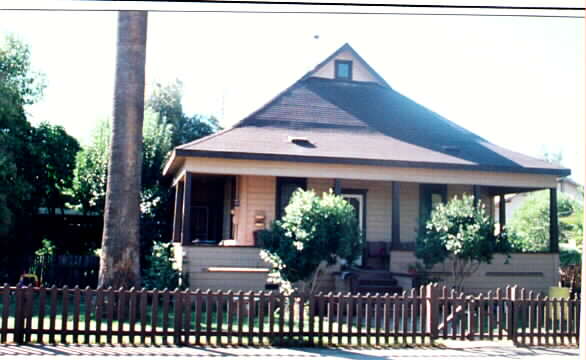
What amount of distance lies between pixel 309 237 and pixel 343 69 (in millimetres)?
11323

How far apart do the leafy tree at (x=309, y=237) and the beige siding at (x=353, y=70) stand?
32.6 feet

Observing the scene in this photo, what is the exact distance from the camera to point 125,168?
13156 mm

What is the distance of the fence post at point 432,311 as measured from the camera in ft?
35.3

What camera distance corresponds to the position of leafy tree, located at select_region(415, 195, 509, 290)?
50.1ft

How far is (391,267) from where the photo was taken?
17.3 metres

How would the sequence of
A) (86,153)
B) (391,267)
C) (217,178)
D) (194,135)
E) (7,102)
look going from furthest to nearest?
1. (194,135)
2. (86,153)
3. (217,178)
4. (7,102)
5. (391,267)

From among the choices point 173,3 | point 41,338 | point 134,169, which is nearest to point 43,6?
point 173,3

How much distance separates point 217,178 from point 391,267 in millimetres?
7832

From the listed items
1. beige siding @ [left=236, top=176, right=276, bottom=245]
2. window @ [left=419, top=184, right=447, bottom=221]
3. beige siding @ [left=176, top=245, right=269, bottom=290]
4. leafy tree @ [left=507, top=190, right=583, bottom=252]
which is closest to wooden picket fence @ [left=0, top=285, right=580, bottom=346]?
beige siding @ [left=176, top=245, right=269, bottom=290]

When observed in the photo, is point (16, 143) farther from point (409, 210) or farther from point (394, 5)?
point (394, 5)

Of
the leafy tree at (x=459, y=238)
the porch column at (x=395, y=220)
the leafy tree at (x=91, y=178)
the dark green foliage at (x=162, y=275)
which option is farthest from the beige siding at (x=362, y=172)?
the leafy tree at (x=91, y=178)

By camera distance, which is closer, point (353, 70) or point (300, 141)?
point (300, 141)

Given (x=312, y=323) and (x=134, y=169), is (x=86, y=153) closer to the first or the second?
(x=134, y=169)

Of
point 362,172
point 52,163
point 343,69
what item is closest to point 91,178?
point 52,163
